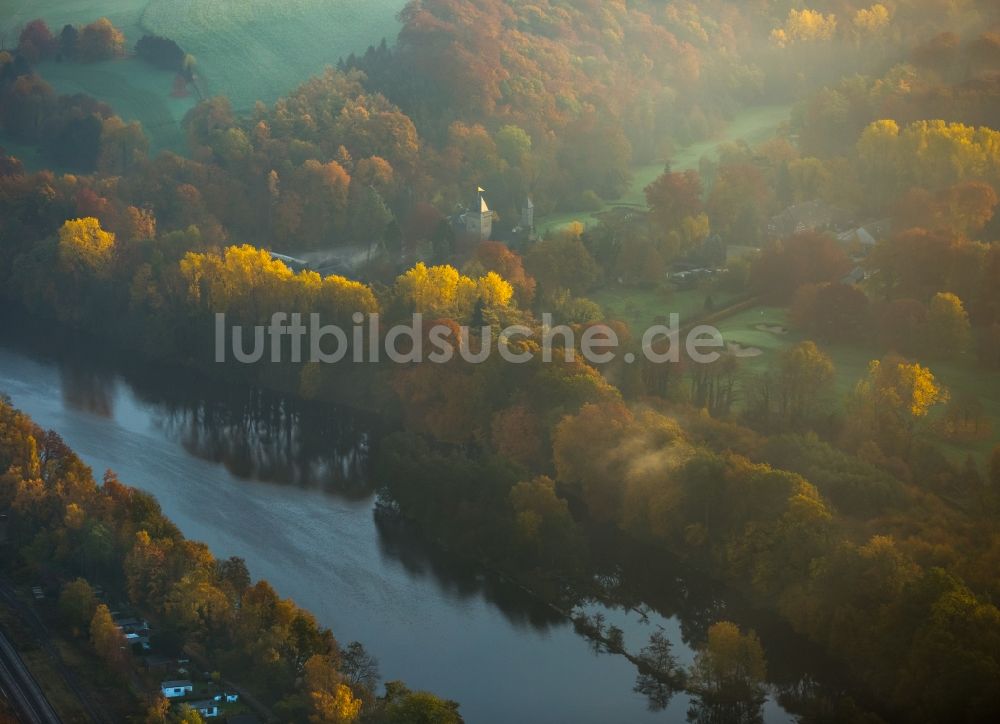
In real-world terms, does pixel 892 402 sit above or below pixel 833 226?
below

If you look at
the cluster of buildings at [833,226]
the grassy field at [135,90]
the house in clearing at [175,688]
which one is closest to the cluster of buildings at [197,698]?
the house in clearing at [175,688]

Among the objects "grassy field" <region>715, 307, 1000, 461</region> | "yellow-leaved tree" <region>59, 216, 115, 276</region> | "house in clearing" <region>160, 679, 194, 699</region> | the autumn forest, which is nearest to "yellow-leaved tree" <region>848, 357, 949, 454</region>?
the autumn forest

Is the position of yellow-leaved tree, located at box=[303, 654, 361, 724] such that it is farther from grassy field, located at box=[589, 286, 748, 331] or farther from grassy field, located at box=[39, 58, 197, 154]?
grassy field, located at box=[39, 58, 197, 154]

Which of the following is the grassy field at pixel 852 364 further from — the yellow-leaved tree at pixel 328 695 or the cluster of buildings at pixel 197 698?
the cluster of buildings at pixel 197 698

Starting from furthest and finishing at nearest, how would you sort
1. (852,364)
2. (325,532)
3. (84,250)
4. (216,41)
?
(216,41) < (84,250) < (852,364) < (325,532)

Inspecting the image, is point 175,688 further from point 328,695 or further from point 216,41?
point 216,41

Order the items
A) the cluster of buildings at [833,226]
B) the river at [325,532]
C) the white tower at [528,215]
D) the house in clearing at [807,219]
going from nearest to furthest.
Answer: the river at [325,532] < the cluster of buildings at [833,226] < the house in clearing at [807,219] < the white tower at [528,215]

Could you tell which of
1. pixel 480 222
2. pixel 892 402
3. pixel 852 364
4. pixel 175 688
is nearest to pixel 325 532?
pixel 175 688
